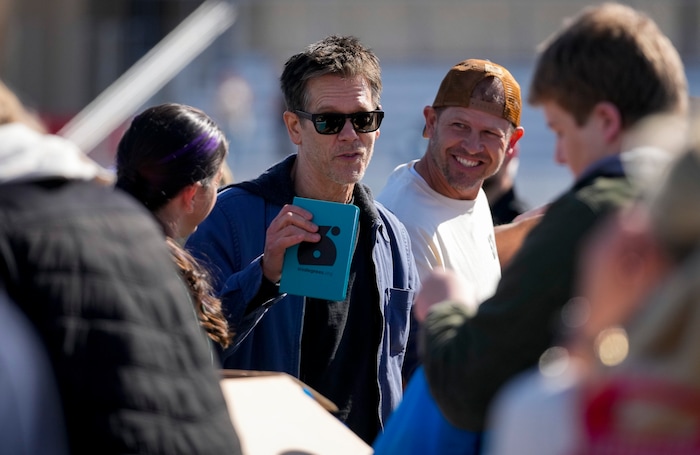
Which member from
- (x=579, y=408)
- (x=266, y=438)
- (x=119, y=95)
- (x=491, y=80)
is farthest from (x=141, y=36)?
(x=579, y=408)

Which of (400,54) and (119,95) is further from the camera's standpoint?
(400,54)

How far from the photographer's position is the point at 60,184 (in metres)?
2.17

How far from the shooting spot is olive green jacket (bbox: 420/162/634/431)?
2172 millimetres

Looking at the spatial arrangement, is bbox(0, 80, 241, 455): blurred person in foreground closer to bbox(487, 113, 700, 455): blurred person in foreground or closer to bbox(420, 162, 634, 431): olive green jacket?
bbox(420, 162, 634, 431): olive green jacket

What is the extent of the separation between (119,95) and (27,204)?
40.5ft

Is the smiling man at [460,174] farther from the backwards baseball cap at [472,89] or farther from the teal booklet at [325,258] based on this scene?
the teal booklet at [325,258]

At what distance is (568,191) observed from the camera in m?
2.25

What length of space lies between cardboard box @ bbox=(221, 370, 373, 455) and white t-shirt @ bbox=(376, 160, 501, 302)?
1.49 metres

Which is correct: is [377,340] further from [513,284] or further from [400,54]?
[400,54]

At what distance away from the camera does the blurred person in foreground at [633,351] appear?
1495 millimetres

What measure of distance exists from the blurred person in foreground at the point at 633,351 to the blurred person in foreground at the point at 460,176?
2426mm

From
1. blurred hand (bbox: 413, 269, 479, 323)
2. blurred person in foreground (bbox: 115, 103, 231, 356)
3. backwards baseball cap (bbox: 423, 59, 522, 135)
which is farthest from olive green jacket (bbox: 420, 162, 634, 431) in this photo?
backwards baseball cap (bbox: 423, 59, 522, 135)

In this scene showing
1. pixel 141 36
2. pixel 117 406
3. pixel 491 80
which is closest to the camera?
pixel 117 406

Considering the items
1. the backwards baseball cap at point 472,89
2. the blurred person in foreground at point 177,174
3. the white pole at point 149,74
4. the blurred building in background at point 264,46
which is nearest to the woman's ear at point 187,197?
the blurred person in foreground at point 177,174
